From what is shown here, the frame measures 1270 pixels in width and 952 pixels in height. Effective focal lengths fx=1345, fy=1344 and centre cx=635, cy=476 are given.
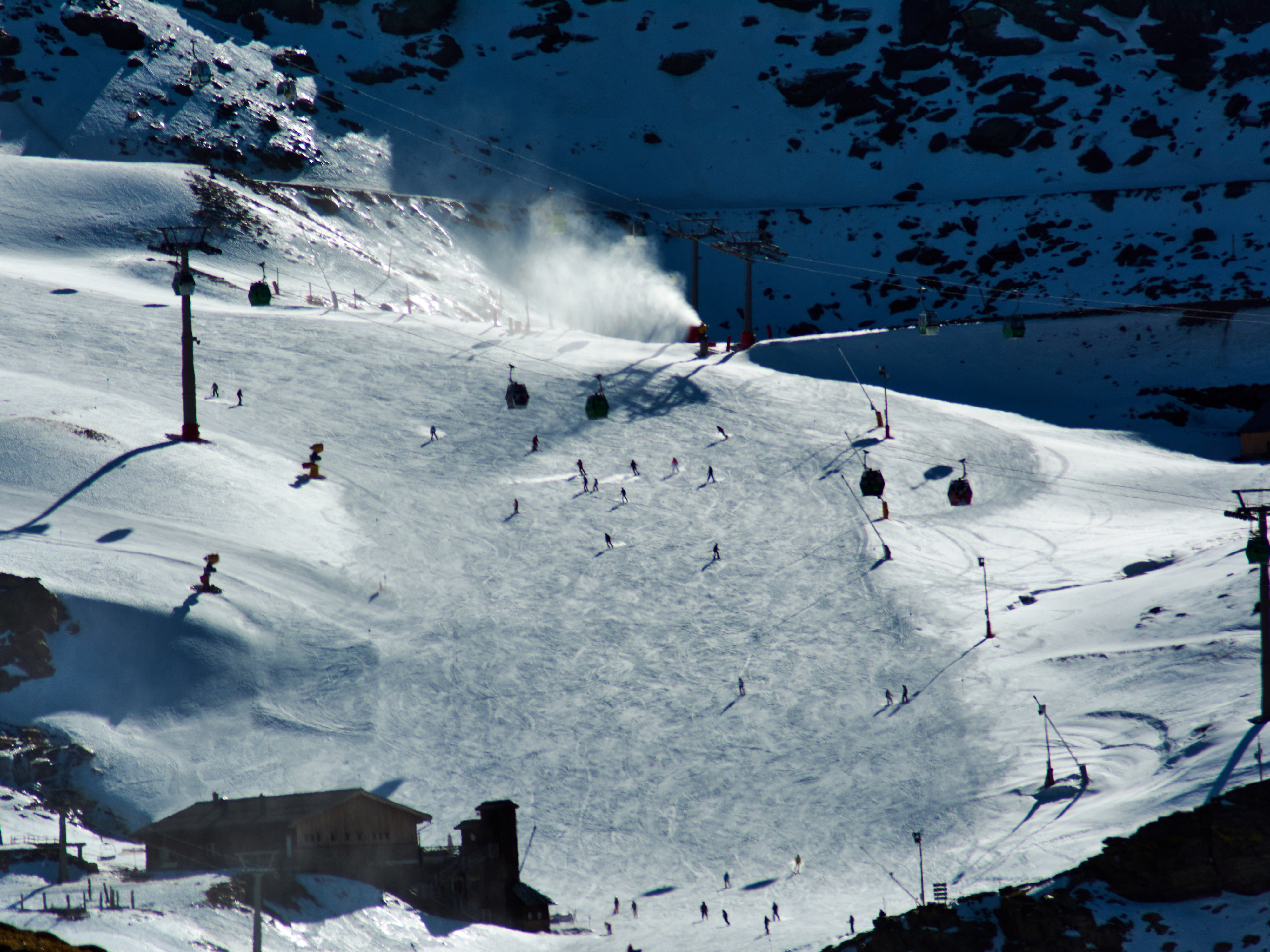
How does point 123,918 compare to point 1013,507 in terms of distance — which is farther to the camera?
point 1013,507

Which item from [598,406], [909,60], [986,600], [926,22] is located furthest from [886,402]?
[926,22]

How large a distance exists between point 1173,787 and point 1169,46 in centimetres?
9261

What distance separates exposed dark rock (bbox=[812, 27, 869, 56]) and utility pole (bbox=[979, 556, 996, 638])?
7518 centimetres

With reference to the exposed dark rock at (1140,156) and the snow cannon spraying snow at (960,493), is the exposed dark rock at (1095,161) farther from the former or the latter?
the snow cannon spraying snow at (960,493)

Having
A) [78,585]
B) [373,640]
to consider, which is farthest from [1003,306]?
[78,585]

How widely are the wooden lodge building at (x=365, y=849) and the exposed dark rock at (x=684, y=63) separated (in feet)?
300

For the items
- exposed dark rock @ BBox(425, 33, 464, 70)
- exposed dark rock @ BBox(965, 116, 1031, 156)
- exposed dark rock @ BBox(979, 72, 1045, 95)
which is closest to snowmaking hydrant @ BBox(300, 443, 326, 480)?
exposed dark rock @ BBox(965, 116, 1031, 156)

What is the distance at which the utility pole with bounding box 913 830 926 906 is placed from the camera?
1090 inches

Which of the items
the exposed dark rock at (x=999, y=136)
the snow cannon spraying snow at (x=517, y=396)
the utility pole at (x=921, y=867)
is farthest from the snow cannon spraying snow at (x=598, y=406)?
the exposed dark rock at (x=999, y=136)

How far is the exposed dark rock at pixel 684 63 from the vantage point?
11269 centimetres

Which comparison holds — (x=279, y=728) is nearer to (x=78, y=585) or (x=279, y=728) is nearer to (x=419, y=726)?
(x=419, y=726)

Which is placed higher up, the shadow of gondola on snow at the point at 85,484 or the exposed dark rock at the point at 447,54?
the exposed dark rock at the point at 447,54

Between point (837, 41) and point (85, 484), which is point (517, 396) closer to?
point (85, 484)

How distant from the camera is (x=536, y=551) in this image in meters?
46.2
